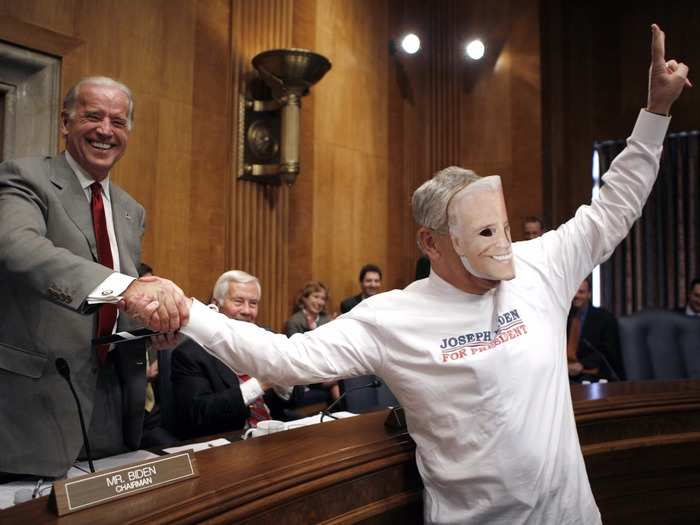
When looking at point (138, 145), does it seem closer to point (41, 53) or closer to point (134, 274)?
point (41, 53)

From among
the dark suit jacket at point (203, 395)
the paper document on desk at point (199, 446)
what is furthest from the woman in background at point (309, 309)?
the paper document on desk at point (199, 446)

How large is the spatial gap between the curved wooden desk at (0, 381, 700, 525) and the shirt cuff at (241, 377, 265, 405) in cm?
106

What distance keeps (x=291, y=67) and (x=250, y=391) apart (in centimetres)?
291

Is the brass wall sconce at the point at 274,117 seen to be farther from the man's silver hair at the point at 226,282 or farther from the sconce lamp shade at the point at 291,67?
the man's silver hair at the point at 226,282

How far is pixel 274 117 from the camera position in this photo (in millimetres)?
5566

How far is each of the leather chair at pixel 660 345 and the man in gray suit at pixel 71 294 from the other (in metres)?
3.12

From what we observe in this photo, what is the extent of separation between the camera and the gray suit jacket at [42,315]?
169cm

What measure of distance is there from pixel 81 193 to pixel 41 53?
8.17 feet

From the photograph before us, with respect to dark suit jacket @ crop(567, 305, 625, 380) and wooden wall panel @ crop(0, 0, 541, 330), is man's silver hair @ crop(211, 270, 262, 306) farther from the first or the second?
dark suit jacket @ crop(567, 305, 625, 380)

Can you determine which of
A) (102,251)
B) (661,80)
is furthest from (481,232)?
(102,251)

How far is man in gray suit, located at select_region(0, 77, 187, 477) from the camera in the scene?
1.68 meters

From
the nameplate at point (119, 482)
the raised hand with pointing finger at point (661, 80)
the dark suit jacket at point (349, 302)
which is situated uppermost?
the raised hand with pointing finger at point (661, 80)

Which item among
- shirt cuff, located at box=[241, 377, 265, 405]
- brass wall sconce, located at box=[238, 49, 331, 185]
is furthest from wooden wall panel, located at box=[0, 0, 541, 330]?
shirt cuff, located at box=[241, 377, 265, 405]

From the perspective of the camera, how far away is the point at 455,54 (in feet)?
24.6
